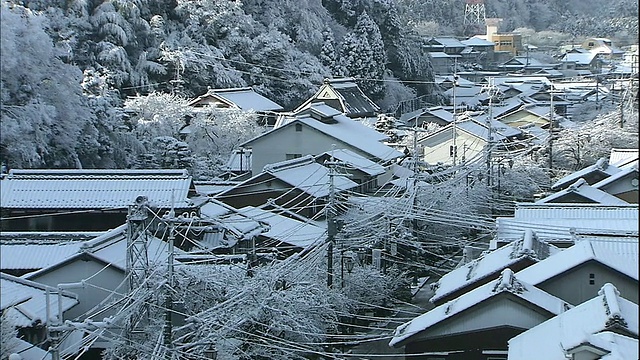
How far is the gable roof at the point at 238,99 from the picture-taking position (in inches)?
680

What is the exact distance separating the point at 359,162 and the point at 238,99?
4793mm

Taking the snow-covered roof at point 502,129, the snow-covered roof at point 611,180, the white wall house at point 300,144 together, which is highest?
the snow-covered roof at point 502,129

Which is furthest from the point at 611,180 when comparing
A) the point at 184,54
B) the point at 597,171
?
the point at 184,54

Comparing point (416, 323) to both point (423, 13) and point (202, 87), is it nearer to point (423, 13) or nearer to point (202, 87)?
point (202, 87)

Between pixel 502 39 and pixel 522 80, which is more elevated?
pixel 502 39

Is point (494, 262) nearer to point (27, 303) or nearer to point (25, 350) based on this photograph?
point (27, 303)

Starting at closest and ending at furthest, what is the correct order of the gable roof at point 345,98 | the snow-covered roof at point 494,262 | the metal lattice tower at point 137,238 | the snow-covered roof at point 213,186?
the metal lattice tower at point 137,238 → the snow-covered roof at point 494,262 → the snow-covered roof at point 213,186 → the gable roof at point 345,98

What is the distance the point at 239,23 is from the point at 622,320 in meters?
17.5

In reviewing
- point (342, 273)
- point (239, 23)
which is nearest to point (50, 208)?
point (342, 273)

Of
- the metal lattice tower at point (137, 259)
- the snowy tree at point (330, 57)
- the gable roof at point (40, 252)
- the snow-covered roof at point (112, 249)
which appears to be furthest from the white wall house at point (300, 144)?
the metal lattice tower at point (137, 259)

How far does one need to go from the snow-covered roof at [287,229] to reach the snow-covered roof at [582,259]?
295 centimetres

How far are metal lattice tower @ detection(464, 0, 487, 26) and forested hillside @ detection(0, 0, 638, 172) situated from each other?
1.12 ft

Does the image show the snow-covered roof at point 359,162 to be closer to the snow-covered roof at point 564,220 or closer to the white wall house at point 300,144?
the white wall house at point 300,144

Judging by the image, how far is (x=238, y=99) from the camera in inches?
704
